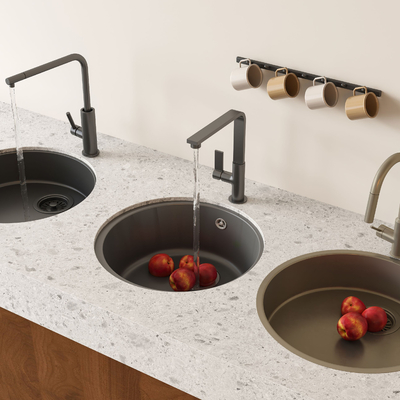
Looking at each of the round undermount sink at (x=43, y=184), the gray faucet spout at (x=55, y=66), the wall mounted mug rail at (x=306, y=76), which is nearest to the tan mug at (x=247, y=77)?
the wall mounted mug rail at (x=306, y=76)

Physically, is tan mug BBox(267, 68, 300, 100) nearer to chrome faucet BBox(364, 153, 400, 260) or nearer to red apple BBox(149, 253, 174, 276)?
chrome faucet BBox(364, 153, 400, 260)

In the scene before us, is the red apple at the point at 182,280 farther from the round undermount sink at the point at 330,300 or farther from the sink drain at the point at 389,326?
the sink drain at the point at 389,326

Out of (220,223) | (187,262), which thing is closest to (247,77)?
(220,223)

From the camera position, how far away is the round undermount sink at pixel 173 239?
1.62 meters

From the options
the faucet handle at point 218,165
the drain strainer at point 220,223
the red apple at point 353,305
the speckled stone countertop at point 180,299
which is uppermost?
the faucet handle at point 218,165

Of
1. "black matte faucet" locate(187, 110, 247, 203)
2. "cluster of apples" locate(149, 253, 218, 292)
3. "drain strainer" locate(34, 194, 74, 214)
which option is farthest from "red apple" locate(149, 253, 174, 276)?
"drain strainer" locate(34, 194, 74, 214)

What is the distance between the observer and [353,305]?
1.43 meters

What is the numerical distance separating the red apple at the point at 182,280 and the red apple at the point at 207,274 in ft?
0.18

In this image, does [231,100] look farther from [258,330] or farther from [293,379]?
[293,379]

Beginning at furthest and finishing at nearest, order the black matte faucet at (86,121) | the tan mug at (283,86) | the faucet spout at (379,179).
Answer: the black matte faucet at (86,121) → the tan mug at (283,86) → the faucet spout at (379,179)

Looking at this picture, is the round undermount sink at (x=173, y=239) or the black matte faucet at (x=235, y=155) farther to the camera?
the round undermount sink at (x=173, y=239)

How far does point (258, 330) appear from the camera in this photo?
1.23 metres

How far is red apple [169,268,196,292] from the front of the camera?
1.55 metres

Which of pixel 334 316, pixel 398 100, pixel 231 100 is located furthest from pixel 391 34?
pixel 334 316
